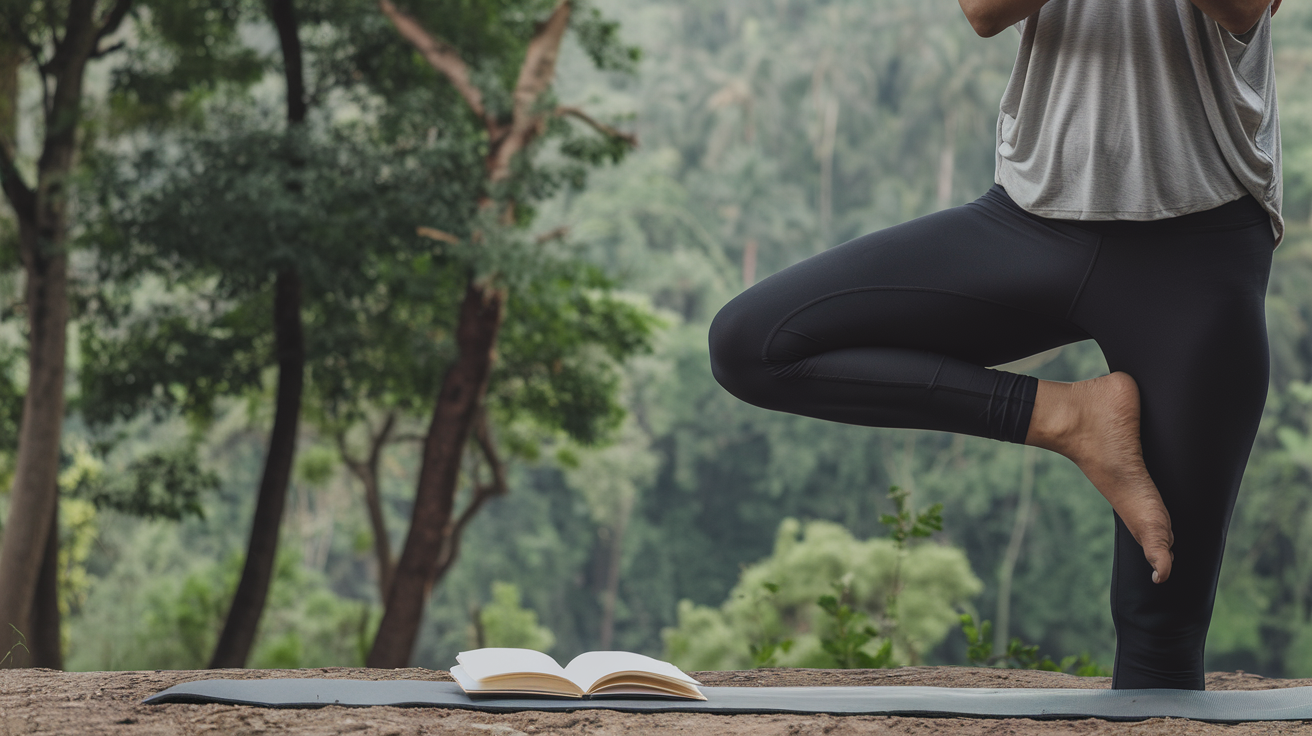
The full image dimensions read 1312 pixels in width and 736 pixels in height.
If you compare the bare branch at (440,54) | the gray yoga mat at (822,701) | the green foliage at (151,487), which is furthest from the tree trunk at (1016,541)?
the gray yoga mat at (822,701)

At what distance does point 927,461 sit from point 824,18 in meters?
12.1

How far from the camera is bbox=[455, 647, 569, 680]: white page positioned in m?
1.45

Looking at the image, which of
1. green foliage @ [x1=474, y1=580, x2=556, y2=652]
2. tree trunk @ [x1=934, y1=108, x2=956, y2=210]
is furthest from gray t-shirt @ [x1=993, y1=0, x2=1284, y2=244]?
tree trunk @ [x1=934, y1=108, x2=956, y2=210]

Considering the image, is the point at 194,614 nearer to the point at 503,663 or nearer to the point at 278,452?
the point at 278,452

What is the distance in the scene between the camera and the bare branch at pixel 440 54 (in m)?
6.17

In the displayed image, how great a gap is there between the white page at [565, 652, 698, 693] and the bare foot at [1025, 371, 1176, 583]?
0.63 m

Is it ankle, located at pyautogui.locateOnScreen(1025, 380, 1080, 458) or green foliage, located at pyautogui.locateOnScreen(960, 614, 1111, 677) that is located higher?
ankle, located at pyautogui.locateOnScreen(1025, 380, 1080, 458)

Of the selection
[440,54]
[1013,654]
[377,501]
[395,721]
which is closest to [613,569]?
[377,501]

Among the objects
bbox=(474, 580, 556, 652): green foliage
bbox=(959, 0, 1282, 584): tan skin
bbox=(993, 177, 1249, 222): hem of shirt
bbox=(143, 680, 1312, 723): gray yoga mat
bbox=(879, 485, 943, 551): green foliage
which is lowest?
bbox=(474, 580, 556, 652): green foliage

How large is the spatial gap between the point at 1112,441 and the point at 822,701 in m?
0.55

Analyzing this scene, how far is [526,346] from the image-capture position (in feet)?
25.5

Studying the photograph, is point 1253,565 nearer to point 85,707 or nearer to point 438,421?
point 438,421

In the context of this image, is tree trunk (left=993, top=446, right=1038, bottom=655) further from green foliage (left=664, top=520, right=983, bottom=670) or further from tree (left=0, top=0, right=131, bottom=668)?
tree (left=0, top=0, right=131, bottom=668)

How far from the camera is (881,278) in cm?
147
